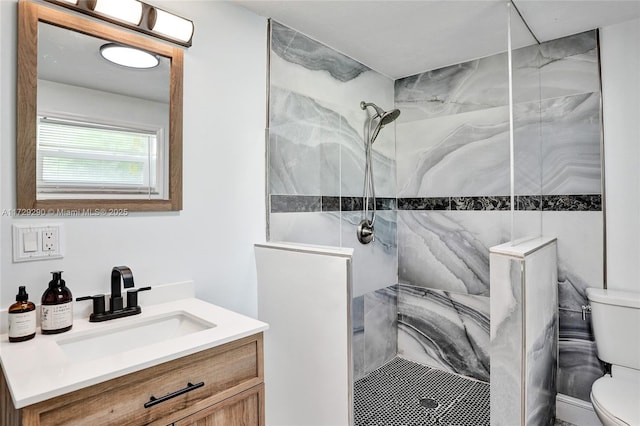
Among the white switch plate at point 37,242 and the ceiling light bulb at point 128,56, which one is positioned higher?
the ceiling light bulb at point 128,56

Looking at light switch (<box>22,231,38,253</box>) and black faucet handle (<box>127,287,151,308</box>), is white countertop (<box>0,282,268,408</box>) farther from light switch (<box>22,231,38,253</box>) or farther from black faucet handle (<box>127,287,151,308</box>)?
light switch (<box>22,231,38,253</box>)

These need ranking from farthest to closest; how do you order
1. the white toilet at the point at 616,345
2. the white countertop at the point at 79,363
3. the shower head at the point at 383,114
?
the shower head at the point at 383,114 < the white toilet at the point at 616,345 < the white countertop at the point at 79,363

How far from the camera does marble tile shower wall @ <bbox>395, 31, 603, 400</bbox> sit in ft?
7.17

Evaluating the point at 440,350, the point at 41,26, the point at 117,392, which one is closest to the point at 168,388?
the point at 117,392

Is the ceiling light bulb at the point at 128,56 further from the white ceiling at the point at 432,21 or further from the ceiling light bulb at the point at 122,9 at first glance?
the white ceiling at the point at 432,21

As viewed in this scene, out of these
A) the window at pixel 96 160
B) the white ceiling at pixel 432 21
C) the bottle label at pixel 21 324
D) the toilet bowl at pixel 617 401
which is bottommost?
the toilet bowl at pixel 617 401

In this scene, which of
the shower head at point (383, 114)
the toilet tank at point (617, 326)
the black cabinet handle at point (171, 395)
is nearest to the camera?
the black cabinet handle at point (171, 395)

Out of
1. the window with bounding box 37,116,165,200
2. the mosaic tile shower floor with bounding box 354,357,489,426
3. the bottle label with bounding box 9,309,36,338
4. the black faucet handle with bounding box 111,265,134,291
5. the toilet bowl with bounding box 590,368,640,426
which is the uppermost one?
the window with bounding box 37,116,165,200

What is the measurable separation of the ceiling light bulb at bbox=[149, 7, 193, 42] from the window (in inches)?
16.5

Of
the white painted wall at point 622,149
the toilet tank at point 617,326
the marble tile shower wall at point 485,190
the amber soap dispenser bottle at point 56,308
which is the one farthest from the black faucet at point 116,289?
the white painted wall at point 622,149

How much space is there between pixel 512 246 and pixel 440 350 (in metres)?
1.40

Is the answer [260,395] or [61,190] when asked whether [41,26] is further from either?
[260,395]

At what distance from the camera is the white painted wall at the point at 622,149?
2020mm

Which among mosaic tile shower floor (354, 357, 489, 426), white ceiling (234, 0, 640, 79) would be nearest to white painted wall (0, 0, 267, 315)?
white ceiling (234, 0, 640, 79)
